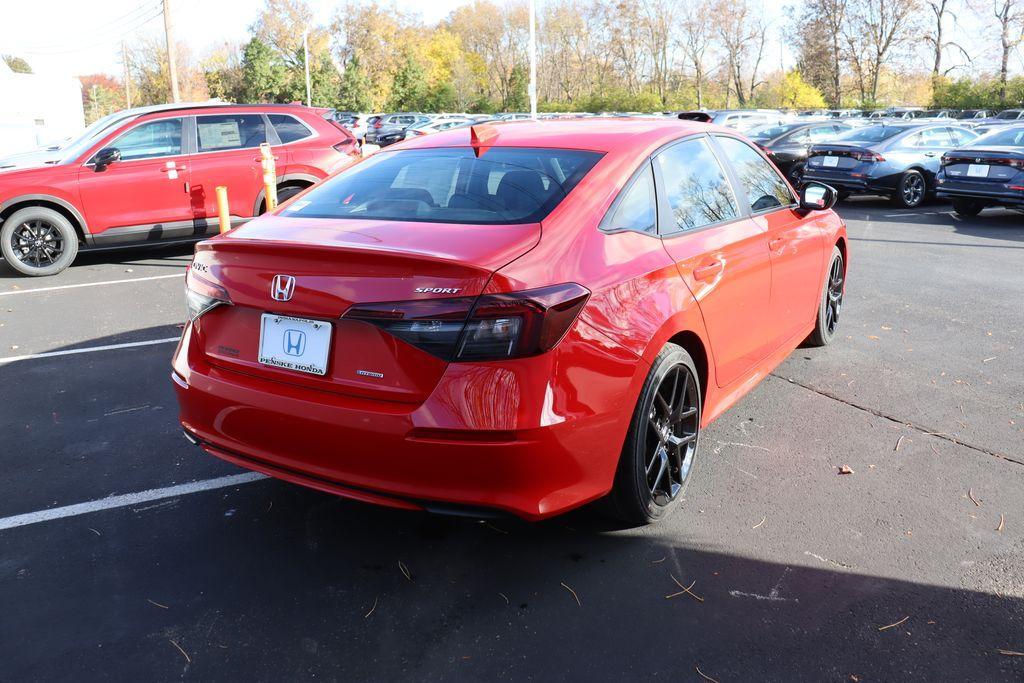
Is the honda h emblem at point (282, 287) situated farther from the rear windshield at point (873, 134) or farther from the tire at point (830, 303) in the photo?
the rear windshield at point (873, 134)

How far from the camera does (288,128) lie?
33.6ft

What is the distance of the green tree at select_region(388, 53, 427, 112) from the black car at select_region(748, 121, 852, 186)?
192ft

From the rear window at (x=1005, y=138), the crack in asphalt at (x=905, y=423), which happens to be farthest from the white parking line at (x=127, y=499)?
the rear window at (x=1005, y=138)

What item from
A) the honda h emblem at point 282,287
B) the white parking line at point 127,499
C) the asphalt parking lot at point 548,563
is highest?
the honda h emblem at point 282,287

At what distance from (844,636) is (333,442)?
1.78 meters

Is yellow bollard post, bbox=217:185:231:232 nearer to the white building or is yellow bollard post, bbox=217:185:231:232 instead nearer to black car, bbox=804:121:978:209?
black car, bbox=804:121:978:209

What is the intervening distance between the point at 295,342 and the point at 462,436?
2.27 feet

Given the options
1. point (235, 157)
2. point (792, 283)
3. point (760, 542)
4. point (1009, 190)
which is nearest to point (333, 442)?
point (760, 542)

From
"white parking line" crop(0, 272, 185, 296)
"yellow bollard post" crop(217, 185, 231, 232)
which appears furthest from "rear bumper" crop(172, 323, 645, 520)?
"white parking line" crop(0, 272, 185, 296)

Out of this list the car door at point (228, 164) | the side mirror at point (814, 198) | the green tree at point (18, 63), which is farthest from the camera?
the green tree at point (18, 63)

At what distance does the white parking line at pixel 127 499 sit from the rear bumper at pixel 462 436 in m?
0.93

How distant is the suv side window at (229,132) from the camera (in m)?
9.76

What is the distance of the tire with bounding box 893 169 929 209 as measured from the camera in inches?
584

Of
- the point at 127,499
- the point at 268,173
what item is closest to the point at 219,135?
the point at 268,173
